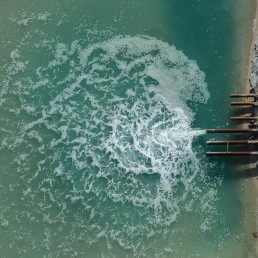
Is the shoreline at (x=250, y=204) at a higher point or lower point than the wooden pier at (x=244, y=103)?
lower

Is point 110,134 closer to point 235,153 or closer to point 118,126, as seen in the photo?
point 118,126

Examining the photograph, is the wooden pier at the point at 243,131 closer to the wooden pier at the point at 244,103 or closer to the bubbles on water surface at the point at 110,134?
the wooden pier at the point at 244,103

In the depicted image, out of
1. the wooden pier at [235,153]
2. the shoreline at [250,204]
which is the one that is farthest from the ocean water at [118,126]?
the wooden pier at [235,153]

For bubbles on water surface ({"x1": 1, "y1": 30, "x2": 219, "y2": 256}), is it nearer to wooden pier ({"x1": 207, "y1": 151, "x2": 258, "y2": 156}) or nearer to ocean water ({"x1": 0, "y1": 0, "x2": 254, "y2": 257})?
ocean water ({"x1": 0, "y1": 0, "x2": 254, "y2": 257})

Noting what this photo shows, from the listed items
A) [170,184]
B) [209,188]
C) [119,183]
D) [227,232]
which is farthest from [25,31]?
[227,232]

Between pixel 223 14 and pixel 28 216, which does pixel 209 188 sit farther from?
pixel 223 14

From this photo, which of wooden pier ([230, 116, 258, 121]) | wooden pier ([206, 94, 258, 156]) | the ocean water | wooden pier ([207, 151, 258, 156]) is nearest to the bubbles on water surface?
the ocean water
